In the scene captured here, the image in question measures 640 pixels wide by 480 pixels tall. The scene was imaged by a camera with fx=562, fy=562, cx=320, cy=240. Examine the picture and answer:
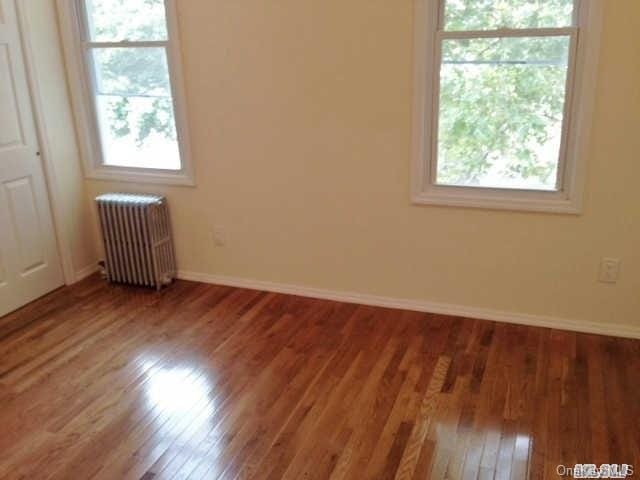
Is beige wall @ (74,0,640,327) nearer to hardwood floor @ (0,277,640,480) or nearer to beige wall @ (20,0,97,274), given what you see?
hardwood floor @ (0,277,640,480)

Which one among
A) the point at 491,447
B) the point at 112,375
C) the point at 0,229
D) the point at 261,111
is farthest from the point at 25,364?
Answer: the point at 491,447

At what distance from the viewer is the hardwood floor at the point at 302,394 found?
2.14 meters

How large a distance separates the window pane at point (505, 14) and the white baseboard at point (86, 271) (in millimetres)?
2826

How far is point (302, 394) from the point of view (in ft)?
8.34

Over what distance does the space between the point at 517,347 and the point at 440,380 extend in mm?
522

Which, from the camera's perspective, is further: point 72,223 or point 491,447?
point 72,223

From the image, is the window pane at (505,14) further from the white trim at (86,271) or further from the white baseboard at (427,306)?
A: the white trim at (86,271)

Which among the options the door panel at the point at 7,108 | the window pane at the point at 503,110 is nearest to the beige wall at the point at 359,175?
the window pane at the point at 503,110

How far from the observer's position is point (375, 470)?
6.84ft

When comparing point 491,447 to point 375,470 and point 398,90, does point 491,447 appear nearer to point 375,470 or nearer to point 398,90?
point 375,470

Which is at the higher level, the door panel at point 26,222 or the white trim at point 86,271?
the door panel at point 26,222

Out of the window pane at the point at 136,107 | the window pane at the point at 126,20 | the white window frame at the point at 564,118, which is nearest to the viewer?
the white window frame at the point at 564,118

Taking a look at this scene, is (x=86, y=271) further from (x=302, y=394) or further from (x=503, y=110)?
(x=503, y=110)

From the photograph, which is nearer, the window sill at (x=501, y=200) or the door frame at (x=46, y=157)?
the window sill at (x=501, y=200)
